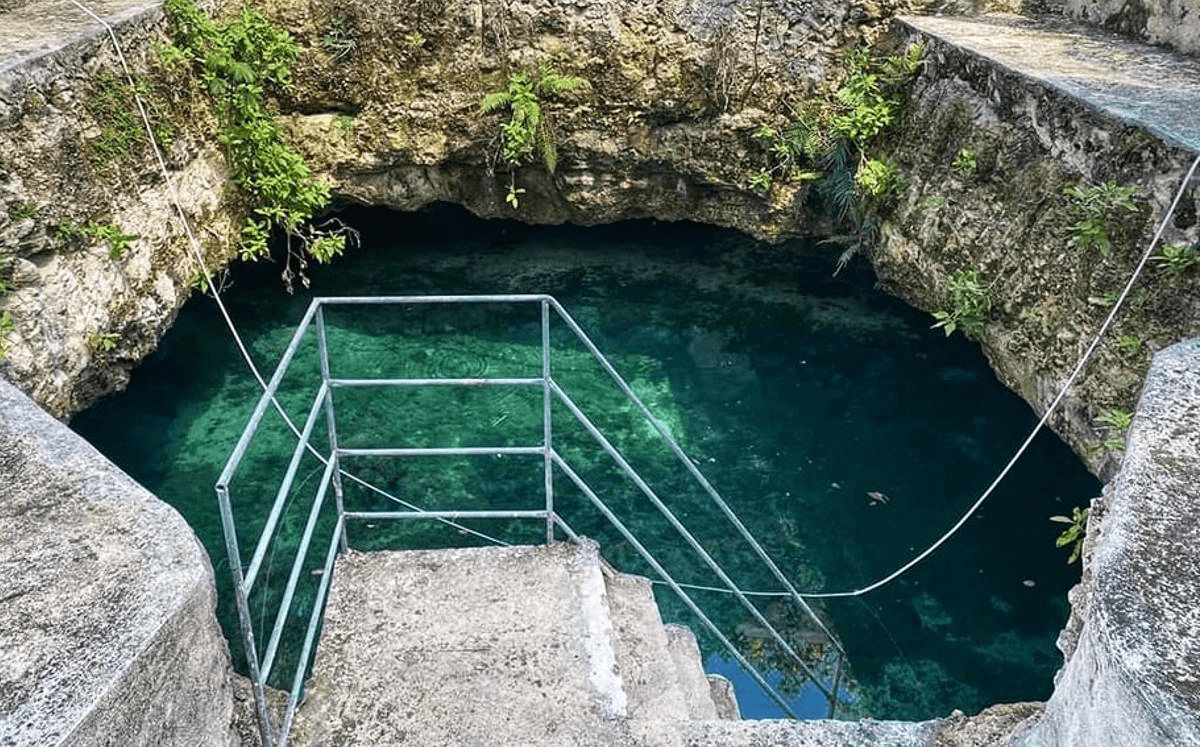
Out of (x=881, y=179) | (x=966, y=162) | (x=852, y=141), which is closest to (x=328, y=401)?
(x=966, y=162)

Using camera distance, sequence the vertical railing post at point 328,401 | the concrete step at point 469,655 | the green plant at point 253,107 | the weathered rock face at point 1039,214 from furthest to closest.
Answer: the green plant at point 253,107, the weathered rock face at point 1039,214, the vertical railing post at point 328,401, the concrete step at point 469,655

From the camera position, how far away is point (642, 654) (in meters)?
3.64

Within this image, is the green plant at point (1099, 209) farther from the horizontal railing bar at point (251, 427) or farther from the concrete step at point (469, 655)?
the horizontal railing bar at point (251, 427)

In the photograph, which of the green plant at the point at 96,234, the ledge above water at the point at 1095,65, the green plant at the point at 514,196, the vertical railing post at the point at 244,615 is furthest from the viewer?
the green plant at the point at 514,196

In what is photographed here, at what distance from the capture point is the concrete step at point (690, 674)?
12.4ft

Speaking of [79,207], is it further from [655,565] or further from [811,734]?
[811,734]

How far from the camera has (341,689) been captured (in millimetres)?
3145

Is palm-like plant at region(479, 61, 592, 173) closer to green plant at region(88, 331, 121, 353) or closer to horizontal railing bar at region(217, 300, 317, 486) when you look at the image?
green plant at region(88, 331, 121, 353)

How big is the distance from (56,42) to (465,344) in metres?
4.20

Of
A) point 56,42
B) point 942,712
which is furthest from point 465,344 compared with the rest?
point 942,712

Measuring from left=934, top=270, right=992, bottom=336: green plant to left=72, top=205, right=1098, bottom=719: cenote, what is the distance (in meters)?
1.83

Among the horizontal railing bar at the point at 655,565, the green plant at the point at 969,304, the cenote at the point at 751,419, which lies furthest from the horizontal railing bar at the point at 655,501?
the green plant at the point at 969,304

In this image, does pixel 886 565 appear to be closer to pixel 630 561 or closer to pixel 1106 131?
pixel 630 561

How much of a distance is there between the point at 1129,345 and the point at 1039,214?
116 cm
